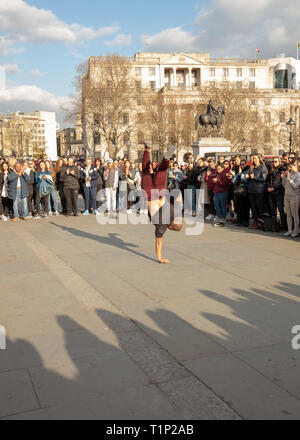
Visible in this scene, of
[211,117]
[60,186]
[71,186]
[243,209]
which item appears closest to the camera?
[243,209]

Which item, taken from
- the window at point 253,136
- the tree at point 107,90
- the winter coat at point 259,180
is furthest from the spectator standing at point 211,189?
the window at point 253,136

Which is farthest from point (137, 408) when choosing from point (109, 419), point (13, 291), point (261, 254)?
point (261, 254)

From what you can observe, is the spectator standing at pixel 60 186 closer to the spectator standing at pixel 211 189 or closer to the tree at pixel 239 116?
the spectator standing at pixel 211 189

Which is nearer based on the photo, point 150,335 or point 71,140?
point 150,335

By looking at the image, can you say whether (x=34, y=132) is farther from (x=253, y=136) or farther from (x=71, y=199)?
(x=71, y=199)

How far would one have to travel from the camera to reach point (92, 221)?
13.5 m

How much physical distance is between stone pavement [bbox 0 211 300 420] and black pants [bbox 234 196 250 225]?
3.67 metres

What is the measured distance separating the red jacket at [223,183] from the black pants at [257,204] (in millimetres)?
1332

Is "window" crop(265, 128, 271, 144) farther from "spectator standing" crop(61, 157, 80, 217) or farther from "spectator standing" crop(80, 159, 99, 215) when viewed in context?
"spectator standing" crop(61, 157, 80, 217)

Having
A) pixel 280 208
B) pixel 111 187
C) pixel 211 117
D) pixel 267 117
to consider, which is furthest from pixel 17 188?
pixel 267 117

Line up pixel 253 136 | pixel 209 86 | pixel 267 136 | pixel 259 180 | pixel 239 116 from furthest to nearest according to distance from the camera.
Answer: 1. pixel 267 136
2. pixel 209 86
3. pixel 253 136
4. pixel 239 116
5. pixel 259 180

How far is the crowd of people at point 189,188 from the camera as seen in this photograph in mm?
10797

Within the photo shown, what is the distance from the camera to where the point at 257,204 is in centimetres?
1132

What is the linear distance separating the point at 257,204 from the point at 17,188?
768 centimetres
